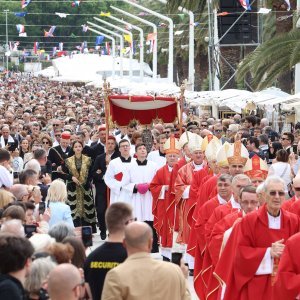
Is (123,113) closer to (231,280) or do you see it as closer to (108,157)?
(108,157)

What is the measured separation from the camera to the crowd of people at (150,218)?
7.82m

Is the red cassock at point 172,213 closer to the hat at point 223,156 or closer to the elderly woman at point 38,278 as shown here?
the hat at point 223,156

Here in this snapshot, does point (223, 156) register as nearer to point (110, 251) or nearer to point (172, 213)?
point (172, 213)

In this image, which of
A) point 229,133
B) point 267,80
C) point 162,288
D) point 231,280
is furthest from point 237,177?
point 267,80

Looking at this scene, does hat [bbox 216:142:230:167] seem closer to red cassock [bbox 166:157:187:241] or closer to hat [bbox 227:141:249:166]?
hat [bbox 227:141:249:166]

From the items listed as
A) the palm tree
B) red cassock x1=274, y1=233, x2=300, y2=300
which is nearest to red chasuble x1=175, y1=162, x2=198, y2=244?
red cassock x1=274, y1=233, x2=300, y2=300


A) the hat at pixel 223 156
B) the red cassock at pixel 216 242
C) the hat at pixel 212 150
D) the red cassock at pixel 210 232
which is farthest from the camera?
the hat at pixel 212 150

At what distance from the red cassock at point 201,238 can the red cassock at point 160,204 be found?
12.7 feet

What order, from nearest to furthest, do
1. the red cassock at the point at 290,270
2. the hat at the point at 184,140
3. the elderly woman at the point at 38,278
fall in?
the elderly woman at the point at 38,278 → the red cassock at the point at 290,270 → the hat at the point at 184,140

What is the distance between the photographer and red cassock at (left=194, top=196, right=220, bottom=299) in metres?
12.9

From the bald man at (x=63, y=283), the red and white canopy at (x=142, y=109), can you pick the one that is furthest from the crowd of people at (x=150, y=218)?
the red and white canopy at (x=142, y=109)

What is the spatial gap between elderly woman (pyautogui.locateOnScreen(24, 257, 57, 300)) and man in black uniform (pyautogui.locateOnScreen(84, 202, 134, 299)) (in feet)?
2.74

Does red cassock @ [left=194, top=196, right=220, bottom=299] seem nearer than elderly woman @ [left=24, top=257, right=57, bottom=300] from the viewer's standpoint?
No

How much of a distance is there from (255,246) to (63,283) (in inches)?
145
